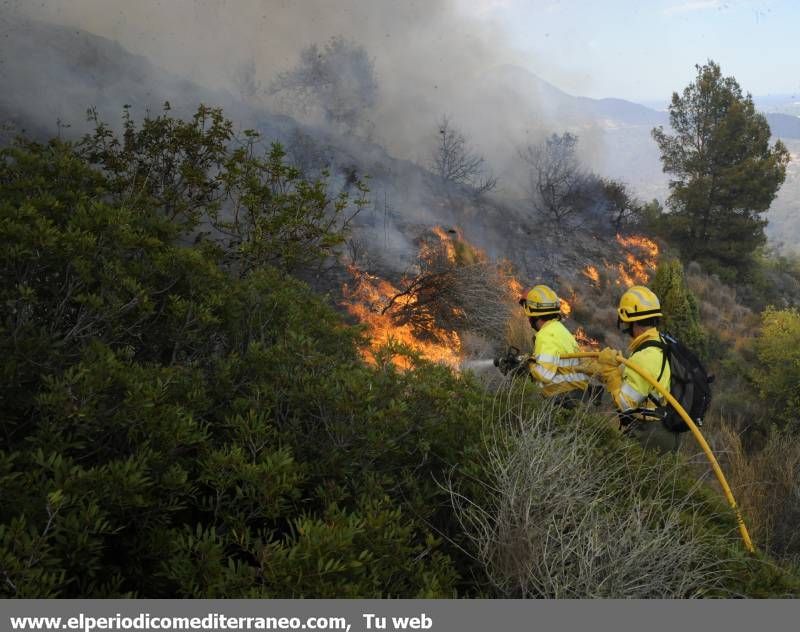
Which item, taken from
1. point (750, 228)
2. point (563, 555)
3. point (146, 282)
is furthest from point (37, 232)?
point (750, 228)

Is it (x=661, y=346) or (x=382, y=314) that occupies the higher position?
(x=661, y=346)

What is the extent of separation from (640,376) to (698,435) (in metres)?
0.86

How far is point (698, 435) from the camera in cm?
366

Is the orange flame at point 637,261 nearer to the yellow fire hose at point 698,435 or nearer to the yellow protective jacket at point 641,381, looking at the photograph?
the yellow protective jacket at point 641,381

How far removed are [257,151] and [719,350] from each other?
13500 millimetres

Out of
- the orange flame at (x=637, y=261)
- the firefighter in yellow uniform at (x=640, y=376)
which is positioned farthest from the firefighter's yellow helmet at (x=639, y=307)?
the orange flame at (x=637, y=261)

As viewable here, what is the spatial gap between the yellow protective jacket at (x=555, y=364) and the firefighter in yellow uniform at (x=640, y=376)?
311 mm

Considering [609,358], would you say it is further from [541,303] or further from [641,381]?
[541,303]

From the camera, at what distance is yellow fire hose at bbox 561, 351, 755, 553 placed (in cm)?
317

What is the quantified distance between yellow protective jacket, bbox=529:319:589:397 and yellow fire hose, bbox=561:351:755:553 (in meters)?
0.12

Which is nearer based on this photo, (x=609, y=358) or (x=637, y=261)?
(x=609, y=358)

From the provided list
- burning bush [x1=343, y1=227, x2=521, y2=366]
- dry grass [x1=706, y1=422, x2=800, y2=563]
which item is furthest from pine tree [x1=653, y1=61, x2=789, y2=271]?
dry grass [x1=706, y1=422, x2=800, y2=563]

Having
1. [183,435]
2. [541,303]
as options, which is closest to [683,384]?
[541,303]

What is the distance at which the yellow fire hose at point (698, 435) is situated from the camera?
125 inches
